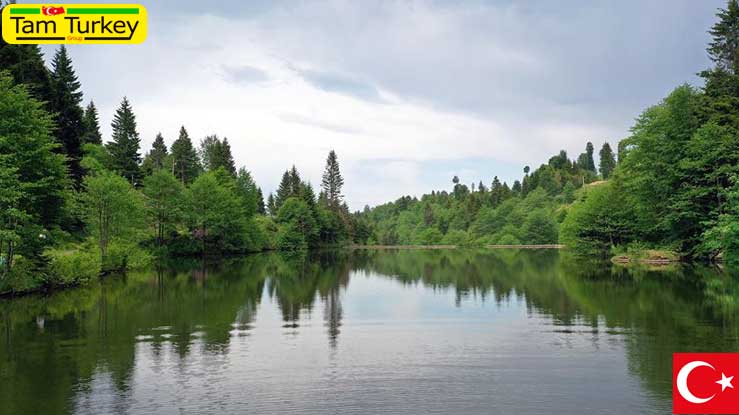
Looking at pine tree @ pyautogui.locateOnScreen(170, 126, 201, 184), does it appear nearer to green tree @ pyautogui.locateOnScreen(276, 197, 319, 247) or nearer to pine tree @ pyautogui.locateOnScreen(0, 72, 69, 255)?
green tree @ pyautogui.locateOnScreen(276, 197, 319, 247)

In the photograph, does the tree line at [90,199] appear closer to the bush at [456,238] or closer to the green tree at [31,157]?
the green tree at [31,157]

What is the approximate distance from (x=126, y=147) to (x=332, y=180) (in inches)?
3429

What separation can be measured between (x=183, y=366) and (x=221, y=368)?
3.67ft

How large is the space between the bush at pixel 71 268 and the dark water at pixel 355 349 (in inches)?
65.1

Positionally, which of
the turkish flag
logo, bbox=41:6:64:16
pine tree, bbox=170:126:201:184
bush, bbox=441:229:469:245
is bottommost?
the turkish flag

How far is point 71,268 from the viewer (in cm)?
3362

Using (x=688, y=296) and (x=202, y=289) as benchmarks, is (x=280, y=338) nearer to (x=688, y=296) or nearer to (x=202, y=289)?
(x=202, y=289)

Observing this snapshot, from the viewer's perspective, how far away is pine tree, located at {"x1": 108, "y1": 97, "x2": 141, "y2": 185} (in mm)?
79188

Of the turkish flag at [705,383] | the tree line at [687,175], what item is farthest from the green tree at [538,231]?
the turkish flag at [705,383]

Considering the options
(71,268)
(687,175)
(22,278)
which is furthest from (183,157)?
(687,175)

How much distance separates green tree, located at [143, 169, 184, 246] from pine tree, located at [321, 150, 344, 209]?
93.2 meters

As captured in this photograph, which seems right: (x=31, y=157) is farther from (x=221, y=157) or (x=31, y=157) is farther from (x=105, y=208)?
(x=221, y=157)

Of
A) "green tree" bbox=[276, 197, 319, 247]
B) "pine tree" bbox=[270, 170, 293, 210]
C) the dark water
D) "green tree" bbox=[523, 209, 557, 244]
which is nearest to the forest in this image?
the dark water

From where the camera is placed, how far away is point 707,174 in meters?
49.5
